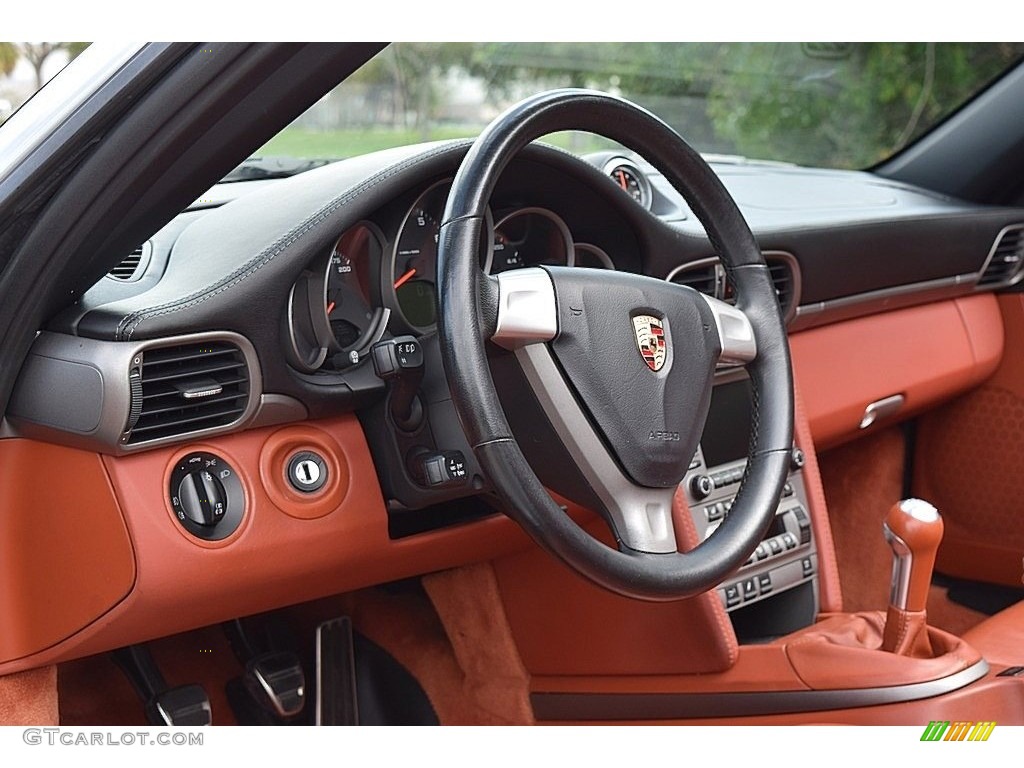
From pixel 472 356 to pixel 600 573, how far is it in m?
0.24

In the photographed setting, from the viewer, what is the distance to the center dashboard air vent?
172cm

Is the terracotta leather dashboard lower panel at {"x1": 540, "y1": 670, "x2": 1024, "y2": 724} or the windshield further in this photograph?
the windshield

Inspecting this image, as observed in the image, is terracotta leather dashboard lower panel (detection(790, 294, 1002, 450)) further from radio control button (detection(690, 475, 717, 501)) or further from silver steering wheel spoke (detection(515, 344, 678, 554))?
silver steering wheel spoke (detection(515, 344, 678, 554))

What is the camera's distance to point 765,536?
1764 millimetres

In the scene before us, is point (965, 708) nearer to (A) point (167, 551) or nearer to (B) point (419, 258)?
(B) point (419, 258)

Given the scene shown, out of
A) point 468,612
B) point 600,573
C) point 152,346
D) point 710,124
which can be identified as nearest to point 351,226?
point 152,346

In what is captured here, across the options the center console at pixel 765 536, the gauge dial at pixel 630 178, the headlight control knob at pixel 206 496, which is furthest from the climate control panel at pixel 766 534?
the headlight control knob at pixel 206 496

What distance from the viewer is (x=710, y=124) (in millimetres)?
2436

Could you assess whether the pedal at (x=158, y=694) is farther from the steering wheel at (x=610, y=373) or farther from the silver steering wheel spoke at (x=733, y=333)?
the silver steering wheel spoke at (x=733, y=333)

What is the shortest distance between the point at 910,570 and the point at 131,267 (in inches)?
41.2

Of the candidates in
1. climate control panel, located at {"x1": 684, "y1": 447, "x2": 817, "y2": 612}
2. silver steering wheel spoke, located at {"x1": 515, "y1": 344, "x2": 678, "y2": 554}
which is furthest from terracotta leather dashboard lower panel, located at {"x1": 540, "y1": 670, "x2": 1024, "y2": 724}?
silver steering wheel spoke, located at {"x1": 515, "y1": 344, "x2": 678, "y2": 554}

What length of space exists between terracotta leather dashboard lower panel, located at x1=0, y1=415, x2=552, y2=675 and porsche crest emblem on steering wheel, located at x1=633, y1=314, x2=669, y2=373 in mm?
418

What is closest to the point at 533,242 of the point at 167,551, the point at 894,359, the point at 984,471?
the point at 167,551

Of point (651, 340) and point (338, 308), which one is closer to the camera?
point (651, 340)
